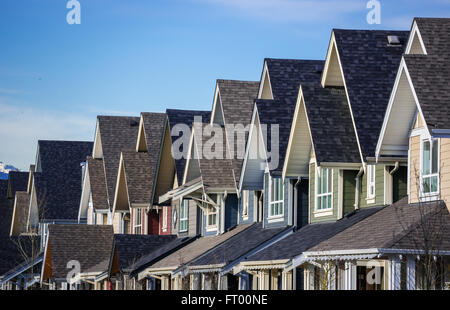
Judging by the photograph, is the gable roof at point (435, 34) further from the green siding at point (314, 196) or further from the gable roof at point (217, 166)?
the gable roof at point (217, 166)

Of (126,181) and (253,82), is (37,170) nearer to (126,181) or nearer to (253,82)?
(126,181)

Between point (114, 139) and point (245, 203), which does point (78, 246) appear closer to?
point (114, 139)

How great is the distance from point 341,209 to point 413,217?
5.72 m

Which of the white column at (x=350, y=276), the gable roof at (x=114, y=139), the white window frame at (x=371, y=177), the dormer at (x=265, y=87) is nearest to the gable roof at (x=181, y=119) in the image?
the dormer at (x=265, y=87)

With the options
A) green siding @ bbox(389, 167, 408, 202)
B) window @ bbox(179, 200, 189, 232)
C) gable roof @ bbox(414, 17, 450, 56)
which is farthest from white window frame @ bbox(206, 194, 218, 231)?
gable roof @ bbox(414, 17, 450, 56)

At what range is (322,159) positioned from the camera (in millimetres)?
24578

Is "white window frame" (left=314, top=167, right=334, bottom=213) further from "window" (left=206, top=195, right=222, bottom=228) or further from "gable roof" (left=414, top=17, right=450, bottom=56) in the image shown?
"window" (left=206, top=195, right=222, bottom=228)

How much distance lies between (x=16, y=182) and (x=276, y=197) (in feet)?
154

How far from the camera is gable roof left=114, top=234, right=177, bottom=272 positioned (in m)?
41.2

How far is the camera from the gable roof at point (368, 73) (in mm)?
24312

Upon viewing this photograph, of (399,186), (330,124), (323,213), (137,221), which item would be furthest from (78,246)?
(399,186)

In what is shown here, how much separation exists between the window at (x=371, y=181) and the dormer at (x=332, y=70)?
2860mm

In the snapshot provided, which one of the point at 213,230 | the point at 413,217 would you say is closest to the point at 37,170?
the point at 213,230

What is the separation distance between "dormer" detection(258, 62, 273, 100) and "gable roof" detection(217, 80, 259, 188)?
188 centimetres
